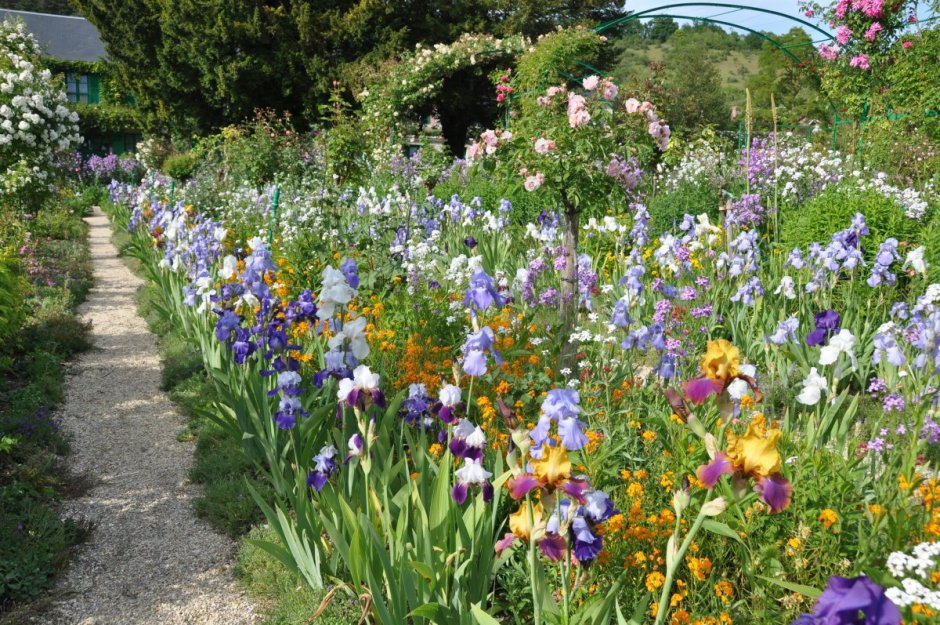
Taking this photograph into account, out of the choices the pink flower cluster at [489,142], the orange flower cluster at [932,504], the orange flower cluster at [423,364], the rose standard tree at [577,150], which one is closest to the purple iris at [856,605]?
the orange flower cluster at [932,504]

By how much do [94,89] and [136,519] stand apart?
32311 millimetres

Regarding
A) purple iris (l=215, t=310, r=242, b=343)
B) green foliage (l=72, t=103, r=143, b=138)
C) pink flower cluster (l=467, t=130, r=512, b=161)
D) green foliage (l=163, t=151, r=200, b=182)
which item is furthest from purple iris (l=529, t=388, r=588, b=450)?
green foliage (l=72, t=103, r=143, b=138)

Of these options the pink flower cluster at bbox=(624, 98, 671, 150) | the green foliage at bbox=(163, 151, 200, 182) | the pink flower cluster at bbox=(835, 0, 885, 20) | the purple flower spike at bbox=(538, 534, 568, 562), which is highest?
the pink flower cluster at bbox=(835, 0, 885, 20)

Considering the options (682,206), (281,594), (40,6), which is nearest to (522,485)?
(281,594)

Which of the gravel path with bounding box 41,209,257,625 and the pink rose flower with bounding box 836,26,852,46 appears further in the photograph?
the pink rose flower with bounding box 836,26,852,46

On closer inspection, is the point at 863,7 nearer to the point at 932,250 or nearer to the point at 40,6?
the point at 932,250

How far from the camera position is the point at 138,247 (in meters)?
8.71

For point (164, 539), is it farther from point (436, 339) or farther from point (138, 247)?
point (138, 247)

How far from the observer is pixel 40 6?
124 feet

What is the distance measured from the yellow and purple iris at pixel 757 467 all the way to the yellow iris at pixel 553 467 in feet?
0.81

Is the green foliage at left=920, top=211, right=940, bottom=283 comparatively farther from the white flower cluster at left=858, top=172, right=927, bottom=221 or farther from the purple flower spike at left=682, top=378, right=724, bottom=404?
the purple flower spike at left=682, top=378, right=724, bottom=404

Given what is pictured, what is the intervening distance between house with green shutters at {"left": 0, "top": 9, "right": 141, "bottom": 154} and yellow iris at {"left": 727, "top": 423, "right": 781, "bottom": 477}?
29.1m

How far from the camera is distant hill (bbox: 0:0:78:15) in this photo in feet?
118

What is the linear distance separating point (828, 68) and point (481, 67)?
10.5 m
